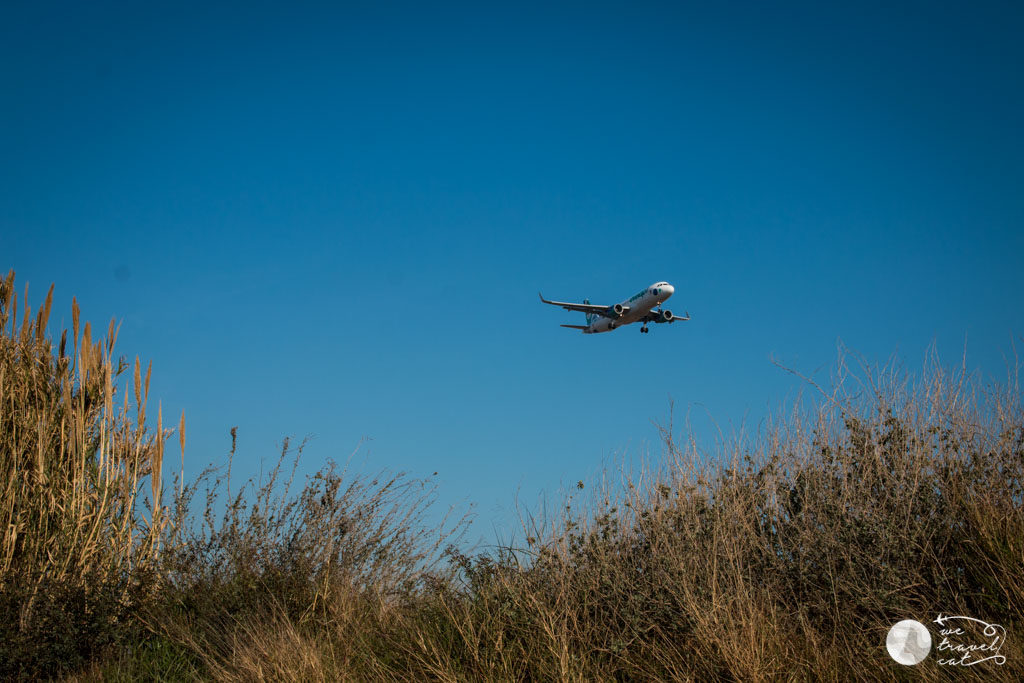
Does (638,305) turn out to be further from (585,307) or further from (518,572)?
(518,572)

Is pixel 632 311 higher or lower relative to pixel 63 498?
higher

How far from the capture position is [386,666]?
5.46 m

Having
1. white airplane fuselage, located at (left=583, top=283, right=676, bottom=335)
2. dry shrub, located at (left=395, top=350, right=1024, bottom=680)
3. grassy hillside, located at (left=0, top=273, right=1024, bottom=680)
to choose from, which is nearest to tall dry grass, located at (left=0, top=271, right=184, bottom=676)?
Answer: grassy hillside, located at (left=0, top=273, right=1024, bottom=680)

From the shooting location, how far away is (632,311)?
31.3 m

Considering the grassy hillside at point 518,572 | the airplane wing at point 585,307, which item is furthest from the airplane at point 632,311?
the grassy hillside at point 518,572

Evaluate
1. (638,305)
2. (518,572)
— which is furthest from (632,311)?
(518,572)

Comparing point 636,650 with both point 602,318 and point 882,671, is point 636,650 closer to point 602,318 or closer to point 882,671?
point 882,671

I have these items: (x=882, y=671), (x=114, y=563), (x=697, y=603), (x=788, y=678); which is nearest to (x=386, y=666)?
(x=697, y=603)

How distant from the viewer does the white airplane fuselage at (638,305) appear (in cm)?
2980

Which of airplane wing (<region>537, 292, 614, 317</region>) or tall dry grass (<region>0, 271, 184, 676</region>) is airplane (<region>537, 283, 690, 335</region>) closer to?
airplane wing (<region>537, 292, 614, 317</region>)

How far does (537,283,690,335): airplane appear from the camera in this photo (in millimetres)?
29953

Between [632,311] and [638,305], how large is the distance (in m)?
0.54

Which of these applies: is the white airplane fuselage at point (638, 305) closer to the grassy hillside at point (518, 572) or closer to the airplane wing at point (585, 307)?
the airplane wing at point (585, 307)

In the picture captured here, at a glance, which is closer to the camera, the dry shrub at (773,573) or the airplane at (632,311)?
the dry shrub at (773,573)
